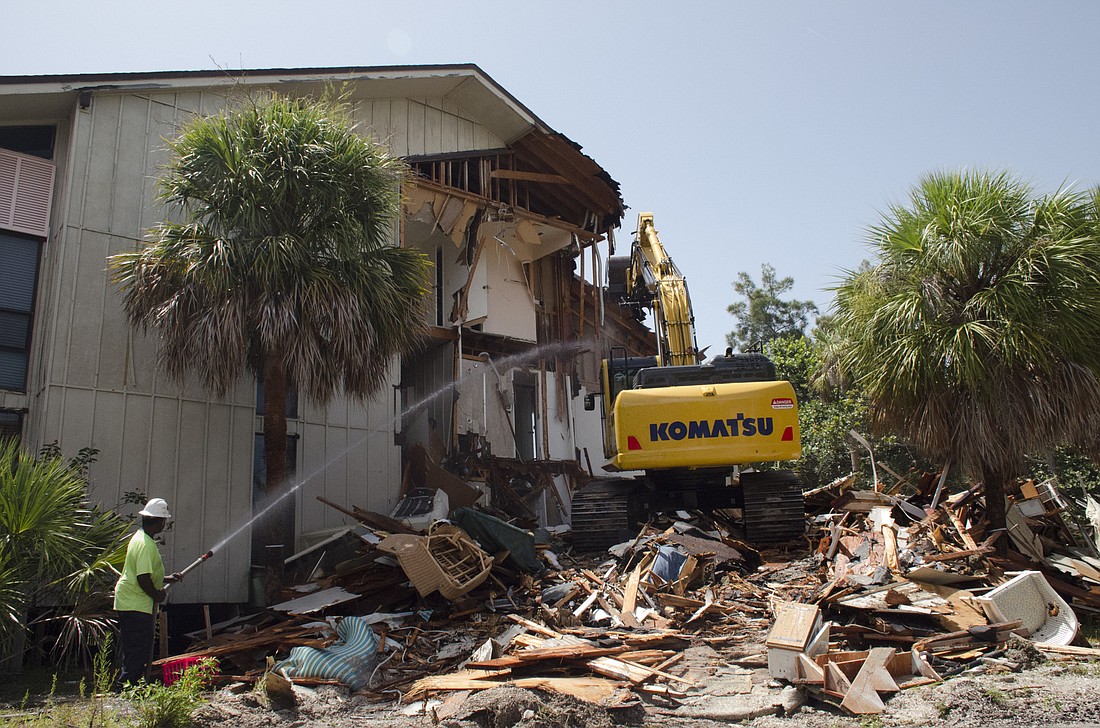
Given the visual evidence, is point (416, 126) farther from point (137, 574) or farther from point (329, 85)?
point (137, 574)

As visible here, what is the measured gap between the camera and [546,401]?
20578 mm

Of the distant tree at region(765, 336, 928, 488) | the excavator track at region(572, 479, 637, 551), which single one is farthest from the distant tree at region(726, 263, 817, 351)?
the excavator track at region(572, 479, 637, 551)

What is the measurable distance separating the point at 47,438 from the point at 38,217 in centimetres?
371

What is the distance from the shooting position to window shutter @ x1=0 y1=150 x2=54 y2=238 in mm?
12398

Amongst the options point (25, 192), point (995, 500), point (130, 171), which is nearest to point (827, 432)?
point (995, 500)

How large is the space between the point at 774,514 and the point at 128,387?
965 cm

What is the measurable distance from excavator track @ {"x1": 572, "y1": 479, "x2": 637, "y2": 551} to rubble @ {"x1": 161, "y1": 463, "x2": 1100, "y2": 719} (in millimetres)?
244

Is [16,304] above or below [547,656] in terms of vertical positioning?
above

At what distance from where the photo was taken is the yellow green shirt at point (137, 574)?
741 centimetres

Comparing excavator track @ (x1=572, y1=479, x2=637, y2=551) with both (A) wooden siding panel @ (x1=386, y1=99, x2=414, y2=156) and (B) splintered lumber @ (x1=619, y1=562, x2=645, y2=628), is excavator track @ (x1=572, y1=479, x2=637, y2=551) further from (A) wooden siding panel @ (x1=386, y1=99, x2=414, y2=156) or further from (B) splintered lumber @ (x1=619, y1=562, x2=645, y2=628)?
(A) wooden siding panel @ (x1=386, y1=99, x2=414, y2=156)

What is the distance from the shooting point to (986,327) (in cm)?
977

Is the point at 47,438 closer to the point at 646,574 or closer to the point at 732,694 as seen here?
the point at 646,574

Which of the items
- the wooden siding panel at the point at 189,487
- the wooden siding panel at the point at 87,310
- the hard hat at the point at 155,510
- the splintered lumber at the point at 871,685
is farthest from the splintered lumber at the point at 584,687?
the wooden siding panel at the point at 87,310

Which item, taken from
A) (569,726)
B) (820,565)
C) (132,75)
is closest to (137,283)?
(132,75)
